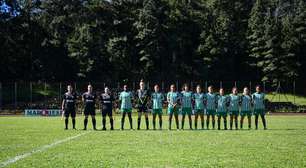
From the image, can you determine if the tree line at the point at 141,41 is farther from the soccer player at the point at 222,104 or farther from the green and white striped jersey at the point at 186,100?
the green and white striped jersey at the point at 186,100

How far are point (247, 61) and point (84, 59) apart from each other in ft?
73.5

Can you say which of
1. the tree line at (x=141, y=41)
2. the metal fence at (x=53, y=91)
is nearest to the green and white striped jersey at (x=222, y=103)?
the metal fence at (x=53, y=91)

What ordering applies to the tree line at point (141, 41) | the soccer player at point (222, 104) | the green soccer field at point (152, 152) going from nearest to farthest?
the green soccer field at point (152, 152) < the soccer player at point (222, 104) < the tree line at point (141, 41)

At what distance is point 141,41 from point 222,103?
44542 mm

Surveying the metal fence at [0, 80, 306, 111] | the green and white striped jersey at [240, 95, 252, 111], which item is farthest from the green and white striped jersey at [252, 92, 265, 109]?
the metal fence at [0, 80, 306, 111]

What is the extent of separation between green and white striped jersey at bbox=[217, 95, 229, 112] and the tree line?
41.8 metres

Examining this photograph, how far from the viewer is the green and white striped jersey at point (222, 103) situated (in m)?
26.8

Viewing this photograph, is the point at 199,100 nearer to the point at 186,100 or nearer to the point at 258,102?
the point at 186,100

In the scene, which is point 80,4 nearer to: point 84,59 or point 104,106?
point 84,59

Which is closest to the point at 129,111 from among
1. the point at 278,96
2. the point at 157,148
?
the point at 157,148

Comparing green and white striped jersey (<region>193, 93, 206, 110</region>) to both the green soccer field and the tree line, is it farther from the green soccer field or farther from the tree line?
the tree line

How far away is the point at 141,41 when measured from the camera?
232 ft

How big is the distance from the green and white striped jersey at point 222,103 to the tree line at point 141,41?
41.8 meters

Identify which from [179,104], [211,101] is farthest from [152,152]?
[211,101]
